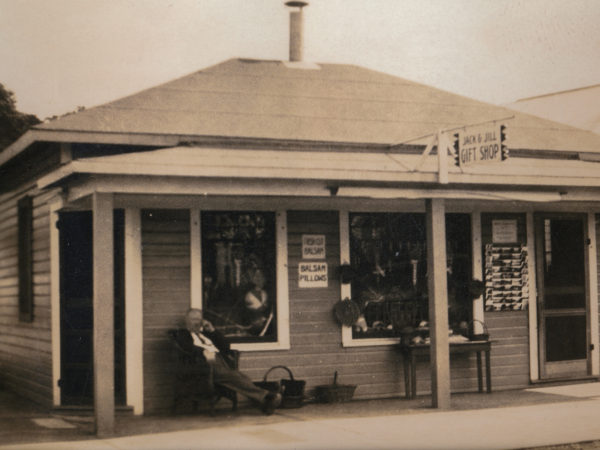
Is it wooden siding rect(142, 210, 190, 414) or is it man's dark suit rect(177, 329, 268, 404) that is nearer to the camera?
man's dark suit rect(177, 329, 268, 404)

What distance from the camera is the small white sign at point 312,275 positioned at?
36.8 ft

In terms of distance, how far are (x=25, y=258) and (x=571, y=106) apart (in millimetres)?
12209

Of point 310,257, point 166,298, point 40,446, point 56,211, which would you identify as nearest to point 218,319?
point 166,298

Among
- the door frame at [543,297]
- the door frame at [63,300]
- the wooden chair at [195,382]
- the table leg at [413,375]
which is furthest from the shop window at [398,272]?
the door frame at [63,300]

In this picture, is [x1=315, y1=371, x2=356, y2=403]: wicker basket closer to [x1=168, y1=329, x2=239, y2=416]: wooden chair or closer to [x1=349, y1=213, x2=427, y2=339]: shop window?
[x1=349, y1=213, x2=427, y2=339]: shop window

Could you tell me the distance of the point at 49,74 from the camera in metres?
11.4

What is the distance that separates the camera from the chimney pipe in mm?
13898

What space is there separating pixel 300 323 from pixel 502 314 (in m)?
2.88

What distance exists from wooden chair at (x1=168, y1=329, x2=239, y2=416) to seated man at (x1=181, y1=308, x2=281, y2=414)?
9 cm

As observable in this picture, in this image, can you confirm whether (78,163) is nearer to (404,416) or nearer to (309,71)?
(404,416)

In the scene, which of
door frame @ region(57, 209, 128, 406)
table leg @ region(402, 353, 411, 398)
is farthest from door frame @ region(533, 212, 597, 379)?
door frame @ region(57, 209, 128, 406)

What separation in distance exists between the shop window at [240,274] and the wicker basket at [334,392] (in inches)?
33.3

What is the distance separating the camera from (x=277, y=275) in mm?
11094

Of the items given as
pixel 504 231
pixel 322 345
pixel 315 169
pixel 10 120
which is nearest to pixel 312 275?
pixel 322 345
